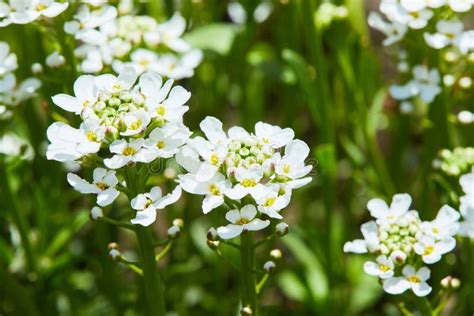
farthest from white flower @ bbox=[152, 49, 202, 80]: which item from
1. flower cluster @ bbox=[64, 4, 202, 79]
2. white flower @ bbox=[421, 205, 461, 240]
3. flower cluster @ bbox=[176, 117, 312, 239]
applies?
white flower @ bbox=[421, 205, 461, 240]

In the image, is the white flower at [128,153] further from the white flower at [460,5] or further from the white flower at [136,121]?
the white flower at [460,5]

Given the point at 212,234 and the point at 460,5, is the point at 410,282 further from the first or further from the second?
the point at 460,5

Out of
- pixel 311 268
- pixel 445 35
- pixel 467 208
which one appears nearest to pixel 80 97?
pixel 467 208

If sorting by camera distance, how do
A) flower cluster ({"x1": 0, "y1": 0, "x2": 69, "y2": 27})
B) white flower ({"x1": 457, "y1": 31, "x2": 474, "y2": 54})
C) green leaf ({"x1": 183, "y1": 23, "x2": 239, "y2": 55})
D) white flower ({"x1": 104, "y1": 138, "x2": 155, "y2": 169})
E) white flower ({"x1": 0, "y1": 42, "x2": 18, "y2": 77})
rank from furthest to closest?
green leaf ({"x1": 183, "y1": 23, "x2": 239, "y2": 55})
white flower ({"x1": 457, "y1": 31, "x2": 474, "y2": 54})
white flower ({"x1": 0, "y1": 42, "x2": 18, "y2": 77})
flower cluster ({"x1": 0, "y1": 0, "x2": 69, "y2": 27})
white flower ({"x1": 104, "y1": 138, "x2": 155, "y2": 169})

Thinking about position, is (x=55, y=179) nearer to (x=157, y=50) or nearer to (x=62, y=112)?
(x=62, y=112)

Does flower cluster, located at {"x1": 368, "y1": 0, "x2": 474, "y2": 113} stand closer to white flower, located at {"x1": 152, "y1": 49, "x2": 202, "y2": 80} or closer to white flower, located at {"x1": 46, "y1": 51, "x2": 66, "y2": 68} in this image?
white flower, located at {"x1": 152, "y1": 49, "x2": 202, "y2": 80}

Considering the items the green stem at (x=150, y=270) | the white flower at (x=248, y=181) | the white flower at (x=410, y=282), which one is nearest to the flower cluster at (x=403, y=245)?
the white flower at (x=410, y=282)

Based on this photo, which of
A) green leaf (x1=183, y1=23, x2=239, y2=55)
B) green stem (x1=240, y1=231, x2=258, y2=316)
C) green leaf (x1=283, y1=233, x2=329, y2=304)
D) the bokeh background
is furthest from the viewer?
green leaf (x1=183, y1=23, x2=239, y2=55)

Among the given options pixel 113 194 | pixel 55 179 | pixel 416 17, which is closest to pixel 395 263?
pixel 113 194
